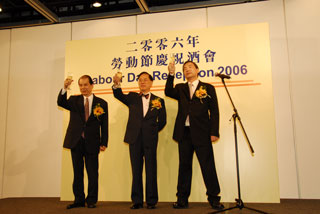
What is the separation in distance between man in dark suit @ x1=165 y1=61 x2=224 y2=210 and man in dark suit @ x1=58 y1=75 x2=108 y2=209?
1.00m

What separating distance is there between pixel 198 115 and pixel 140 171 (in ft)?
3.32

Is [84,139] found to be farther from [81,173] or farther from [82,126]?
[81,173]

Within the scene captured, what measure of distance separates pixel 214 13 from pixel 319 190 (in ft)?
11.1

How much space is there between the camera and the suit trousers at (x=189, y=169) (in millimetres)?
3525

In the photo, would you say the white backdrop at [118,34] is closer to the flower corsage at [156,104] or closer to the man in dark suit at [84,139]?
the man in dark suit at [84,139]

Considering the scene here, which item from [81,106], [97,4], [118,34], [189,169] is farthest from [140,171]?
[97,4]

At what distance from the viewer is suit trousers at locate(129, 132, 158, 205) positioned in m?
3.67

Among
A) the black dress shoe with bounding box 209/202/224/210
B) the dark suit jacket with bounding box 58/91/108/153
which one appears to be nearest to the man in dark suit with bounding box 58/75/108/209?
the dark suit jacket with bounding box 58/91/108/153

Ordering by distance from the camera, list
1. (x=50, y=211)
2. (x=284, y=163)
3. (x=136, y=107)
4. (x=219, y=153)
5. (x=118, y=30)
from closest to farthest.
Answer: (x=50, y=211) → (x=136, y=107) → (x=219, y=153) → (x=284, y=163) → (x=118, y=30)

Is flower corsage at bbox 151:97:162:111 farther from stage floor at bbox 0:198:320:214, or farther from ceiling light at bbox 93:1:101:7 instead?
ceiling light at bbox 93:1:101:7

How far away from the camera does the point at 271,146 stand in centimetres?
414

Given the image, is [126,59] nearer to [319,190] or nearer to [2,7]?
[2,7]

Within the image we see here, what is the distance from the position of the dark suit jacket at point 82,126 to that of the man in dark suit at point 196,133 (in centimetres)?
98

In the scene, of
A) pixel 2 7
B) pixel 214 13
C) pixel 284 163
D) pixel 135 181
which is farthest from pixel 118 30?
pixel 284 163
